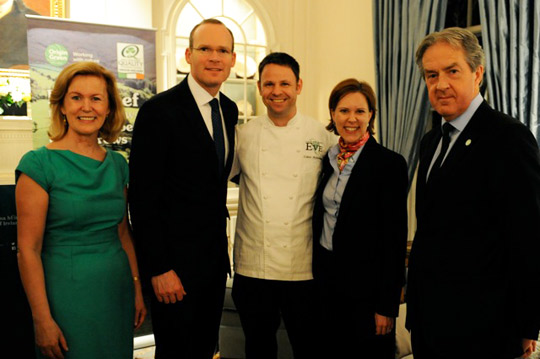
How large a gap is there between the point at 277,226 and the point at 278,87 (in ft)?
1.87

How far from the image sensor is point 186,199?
1725mm

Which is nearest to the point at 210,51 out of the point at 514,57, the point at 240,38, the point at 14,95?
the point at 514,57

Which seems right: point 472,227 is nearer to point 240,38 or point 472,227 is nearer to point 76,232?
point 76,232

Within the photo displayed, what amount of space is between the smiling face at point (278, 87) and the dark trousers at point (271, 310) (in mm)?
724

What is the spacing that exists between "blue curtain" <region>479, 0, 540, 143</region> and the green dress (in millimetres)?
2324

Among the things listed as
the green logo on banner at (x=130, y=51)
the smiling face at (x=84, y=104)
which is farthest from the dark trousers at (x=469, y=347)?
the green logo on banner at (x=130, y=51)

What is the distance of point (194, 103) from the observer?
1.80 m

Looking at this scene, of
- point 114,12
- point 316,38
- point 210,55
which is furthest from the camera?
point 316,38

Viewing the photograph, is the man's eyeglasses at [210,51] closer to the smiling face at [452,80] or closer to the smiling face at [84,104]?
the smiling face at [84,104]

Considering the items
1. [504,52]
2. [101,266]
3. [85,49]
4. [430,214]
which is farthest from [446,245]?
[85,49]

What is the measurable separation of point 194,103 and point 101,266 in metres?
0.68

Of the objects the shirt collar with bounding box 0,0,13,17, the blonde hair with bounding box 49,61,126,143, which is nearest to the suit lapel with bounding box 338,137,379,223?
the blonde hair with bounding box 49,61,126,143

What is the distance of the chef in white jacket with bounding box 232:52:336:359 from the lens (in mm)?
1923

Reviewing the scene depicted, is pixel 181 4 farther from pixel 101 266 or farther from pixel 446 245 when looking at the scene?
pixel 446 245
